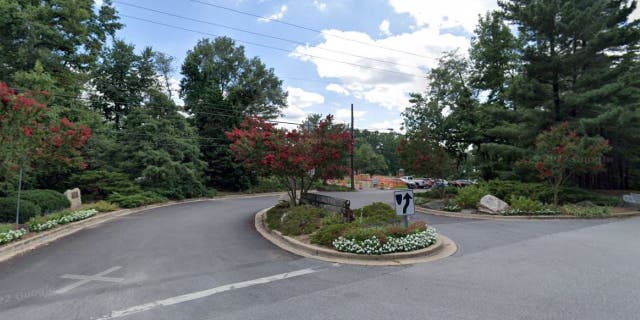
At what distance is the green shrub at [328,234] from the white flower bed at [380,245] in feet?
0.68

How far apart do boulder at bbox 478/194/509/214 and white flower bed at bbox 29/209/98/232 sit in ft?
47.6

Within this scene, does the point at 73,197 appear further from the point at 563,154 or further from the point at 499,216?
the point at 563,154

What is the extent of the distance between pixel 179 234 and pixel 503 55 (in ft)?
81.4

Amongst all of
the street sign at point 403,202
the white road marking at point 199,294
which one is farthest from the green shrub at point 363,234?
the white road marking at point 199,294

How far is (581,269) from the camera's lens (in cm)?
557

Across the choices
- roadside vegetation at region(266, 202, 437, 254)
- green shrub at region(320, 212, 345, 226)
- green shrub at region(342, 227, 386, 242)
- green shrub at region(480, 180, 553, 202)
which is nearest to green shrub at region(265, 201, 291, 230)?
roadside vegetation at region(266, 202, 437, 254)

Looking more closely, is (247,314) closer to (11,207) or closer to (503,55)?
(11,207)

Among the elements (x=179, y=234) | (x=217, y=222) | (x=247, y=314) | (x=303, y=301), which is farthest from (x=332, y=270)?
(x=217, y=222)

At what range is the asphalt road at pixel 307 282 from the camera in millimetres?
3979

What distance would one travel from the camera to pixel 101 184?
1697 cm

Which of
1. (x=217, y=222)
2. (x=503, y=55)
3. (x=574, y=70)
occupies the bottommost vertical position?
(x=217, y=222)

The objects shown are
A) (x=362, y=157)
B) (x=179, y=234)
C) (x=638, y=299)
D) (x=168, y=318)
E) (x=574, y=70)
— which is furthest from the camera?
(x=362, y=157)

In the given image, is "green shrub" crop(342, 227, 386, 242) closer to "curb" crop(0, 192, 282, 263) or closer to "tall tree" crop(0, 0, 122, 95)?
"curb" crop(0, 192, 282, 263)

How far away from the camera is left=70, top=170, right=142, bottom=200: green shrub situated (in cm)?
1681
